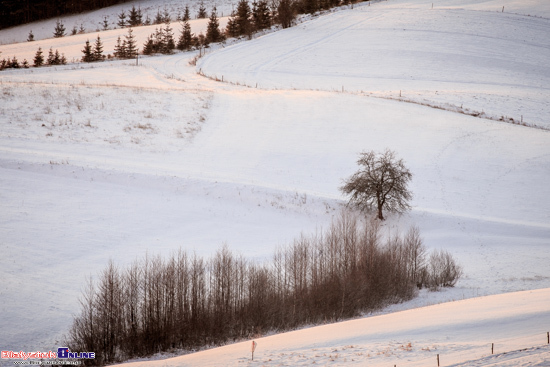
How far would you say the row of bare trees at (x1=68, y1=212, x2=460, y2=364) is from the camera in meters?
17.5

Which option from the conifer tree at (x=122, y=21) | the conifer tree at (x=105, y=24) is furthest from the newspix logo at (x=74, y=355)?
the conifer tree at (x=122, y=21)

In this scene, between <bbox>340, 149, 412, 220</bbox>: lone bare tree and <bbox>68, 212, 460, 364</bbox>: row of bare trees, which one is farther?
<bbox>340, 149, 412, 220</bbox>: lone bare tree

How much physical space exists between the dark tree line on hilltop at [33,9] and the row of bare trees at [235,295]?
446ft

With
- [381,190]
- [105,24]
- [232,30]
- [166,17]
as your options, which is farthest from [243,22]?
[381,190]

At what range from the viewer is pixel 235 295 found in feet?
65.3

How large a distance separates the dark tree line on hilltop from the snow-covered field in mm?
76978

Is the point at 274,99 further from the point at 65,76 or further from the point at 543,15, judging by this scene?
the point at 543,15

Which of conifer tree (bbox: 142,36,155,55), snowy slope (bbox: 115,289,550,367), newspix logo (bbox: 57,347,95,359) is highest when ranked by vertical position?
conifer tree (bbox: 142,36,155,55)

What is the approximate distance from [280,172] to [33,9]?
12903 centimetres

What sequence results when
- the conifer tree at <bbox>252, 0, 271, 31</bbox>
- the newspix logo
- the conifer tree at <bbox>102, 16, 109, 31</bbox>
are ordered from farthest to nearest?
the conifer tree at <bbox>102, 16, 109, 31</bbox> → the conifer tree at <bbox>252, 0, 271, 31</bbox> → the newspix logo

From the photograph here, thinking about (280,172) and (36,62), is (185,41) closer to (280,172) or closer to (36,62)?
(36,62)

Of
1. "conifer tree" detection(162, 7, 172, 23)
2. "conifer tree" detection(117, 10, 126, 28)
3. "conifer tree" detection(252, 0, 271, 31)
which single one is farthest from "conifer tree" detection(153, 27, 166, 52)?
"conifer tree" detection(117, 10, 126, 28)

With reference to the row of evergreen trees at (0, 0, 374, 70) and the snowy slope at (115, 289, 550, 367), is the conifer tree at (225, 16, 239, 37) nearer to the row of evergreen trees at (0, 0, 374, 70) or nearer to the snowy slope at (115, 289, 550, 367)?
the row of evergreen trees at (0, 0, 374, 70)

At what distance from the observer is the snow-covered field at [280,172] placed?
17.4 metres
